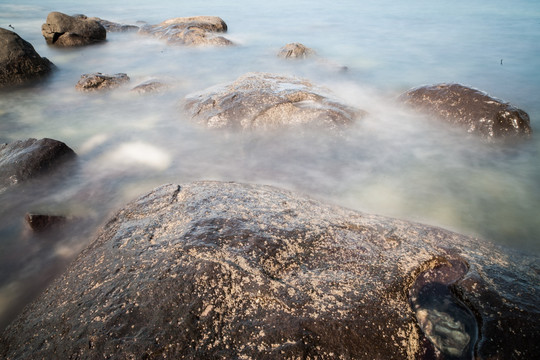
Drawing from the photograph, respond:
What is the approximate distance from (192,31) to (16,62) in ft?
21.7

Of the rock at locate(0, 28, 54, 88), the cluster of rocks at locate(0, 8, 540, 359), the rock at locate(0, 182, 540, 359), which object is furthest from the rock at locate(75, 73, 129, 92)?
the rock at locate(0, 182, 540, 359)

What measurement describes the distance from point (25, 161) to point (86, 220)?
4.91 ft

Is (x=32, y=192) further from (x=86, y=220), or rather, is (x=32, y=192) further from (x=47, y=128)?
(x=47, y=128)

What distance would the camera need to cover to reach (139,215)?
2.79m

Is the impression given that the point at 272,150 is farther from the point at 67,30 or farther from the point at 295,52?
the point at 67,30

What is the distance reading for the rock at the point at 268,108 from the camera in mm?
5418

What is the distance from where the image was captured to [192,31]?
12.9m

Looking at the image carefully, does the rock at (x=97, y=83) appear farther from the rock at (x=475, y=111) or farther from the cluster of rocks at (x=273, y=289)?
the rock at (x=475, y=111)

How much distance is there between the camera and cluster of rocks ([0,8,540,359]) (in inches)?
62.4

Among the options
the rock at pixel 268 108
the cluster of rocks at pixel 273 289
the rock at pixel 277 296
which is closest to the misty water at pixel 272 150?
the rock at pixel 268 108

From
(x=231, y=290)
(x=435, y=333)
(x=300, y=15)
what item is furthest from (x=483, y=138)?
(x=300, y=15)

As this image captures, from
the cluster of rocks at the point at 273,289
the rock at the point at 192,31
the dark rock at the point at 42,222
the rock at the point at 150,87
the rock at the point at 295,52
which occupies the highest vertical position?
the rock at the point at 192,31

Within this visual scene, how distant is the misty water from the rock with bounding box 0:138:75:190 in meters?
0.18

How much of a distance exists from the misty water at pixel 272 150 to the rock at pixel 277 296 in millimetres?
1215
